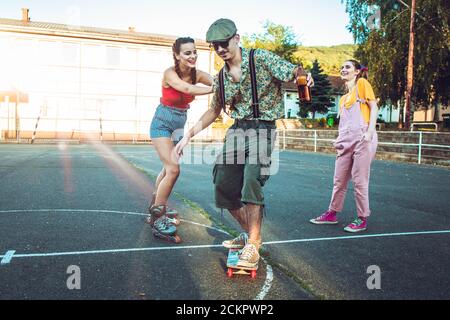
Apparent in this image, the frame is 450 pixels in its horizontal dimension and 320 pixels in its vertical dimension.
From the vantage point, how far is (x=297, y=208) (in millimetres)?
6512

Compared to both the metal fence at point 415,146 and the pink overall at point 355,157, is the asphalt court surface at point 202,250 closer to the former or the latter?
the pink overall at point 355,157

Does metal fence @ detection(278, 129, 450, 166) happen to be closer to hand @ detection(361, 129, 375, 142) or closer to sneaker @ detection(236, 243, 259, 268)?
hand @ detection(361, 129, 375, 142)

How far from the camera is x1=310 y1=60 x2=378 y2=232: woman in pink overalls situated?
5125mm

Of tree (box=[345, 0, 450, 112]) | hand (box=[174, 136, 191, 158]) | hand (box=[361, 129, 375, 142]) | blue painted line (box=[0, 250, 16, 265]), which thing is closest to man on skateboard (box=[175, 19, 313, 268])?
hand (box=[174, 136, 191, 158])

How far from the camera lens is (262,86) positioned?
11.8 ft

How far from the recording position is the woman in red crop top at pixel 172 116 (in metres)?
4.57

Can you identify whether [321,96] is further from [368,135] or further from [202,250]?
[202,250]

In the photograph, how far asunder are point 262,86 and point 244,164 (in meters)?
0.65

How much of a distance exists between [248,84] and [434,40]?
25301mm

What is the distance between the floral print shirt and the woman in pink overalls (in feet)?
5.84

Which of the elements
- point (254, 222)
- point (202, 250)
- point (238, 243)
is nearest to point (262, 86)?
point (254, 222)

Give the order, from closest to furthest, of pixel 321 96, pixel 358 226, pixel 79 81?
pixel 358 226 → pixel 79 81 → pixel 321 96
